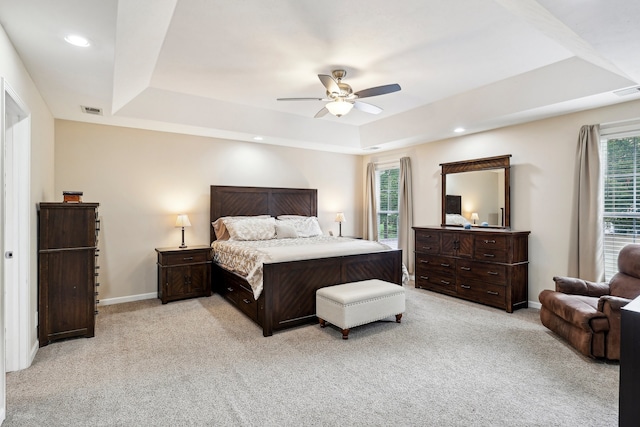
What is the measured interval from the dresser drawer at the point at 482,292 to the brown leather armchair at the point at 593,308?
72cm

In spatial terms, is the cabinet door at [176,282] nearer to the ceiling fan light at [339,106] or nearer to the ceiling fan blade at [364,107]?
the ceiling fan light at [339,106]

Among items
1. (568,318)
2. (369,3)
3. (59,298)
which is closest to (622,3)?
(369,3)

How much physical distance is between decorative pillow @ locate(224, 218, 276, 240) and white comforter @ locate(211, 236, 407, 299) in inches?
5.7

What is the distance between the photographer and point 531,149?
455cm

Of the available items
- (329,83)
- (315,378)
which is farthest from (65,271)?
(329,83)

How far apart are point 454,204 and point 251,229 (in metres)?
3.36

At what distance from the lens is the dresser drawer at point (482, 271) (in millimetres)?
4344

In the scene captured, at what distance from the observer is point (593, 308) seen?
3.02m

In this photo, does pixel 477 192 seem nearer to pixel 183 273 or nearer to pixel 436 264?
pixel 436 264

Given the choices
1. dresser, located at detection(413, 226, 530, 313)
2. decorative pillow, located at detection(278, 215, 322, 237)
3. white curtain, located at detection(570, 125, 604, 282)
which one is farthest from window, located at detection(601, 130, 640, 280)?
decorative pillow, located at detection(278, 215, 322, 237)

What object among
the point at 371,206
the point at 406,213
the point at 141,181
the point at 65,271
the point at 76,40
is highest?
the point at 76,40

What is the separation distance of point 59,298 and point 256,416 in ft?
8.26

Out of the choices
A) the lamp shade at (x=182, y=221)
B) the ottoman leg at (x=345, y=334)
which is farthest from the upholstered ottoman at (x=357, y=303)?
the lamp shade at (x=182, y=221)

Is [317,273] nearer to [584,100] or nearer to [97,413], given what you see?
[97,413]
